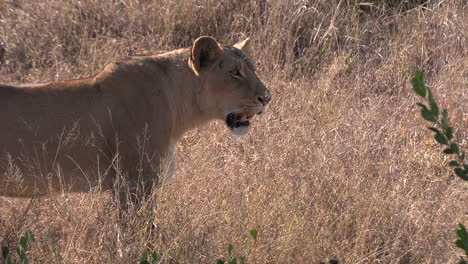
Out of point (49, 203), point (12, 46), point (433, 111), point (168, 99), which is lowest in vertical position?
point (12, 46)

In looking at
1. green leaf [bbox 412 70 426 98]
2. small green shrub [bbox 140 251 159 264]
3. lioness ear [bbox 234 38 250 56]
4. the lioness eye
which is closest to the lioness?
the lioness eye

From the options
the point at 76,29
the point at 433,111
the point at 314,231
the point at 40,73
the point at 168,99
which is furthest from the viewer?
the point at 76,29

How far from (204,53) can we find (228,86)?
9.4 inches

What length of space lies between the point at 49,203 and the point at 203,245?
912mm

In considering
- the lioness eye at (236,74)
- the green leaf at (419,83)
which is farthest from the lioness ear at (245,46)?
the green leaf at (419,83)

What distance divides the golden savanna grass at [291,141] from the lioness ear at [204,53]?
24.6 inches

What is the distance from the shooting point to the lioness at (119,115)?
4.35 m

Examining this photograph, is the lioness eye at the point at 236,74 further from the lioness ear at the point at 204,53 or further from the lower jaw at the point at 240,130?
the lower jaw at the point at 240,130

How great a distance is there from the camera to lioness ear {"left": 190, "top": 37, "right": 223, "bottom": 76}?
4.77 metres

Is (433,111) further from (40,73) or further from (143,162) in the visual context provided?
(40,73)

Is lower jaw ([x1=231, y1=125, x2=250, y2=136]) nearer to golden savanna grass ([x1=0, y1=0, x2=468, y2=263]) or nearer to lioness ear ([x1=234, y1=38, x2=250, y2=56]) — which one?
golden savanna grass ([x1=0, y1=0, x2=468, y2=263])

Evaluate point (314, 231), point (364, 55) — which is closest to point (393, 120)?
point (364, 55)

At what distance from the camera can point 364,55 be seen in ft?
24.6

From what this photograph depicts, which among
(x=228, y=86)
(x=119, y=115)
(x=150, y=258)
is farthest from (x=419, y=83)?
(x=228, y=86)
